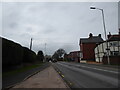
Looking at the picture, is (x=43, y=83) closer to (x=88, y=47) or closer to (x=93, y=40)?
(x=88, y=47)

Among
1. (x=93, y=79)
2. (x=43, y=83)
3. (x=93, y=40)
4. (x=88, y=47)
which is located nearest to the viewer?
(x=43, y=83)

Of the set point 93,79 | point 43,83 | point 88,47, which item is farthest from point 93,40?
point 43,83

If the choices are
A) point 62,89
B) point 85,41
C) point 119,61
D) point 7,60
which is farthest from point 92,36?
point 62,89

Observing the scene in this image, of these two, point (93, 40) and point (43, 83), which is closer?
point (43, 83)

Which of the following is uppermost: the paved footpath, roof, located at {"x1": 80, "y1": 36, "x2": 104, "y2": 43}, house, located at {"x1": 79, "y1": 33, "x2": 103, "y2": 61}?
roof, located at {"x1": 80, "y1": 36, "x2": 104, "y2": 43}

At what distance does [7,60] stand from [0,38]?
11.4ft

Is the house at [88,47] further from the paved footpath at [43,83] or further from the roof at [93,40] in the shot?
the paved footpath at [43,83]

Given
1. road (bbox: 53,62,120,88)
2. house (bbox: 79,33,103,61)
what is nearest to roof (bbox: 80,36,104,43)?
house (bbox: 79,33,103,61)

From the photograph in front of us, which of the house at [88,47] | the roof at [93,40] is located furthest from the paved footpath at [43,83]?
the roof at [93,40]

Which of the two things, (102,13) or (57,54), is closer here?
(102,13)

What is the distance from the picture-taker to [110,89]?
24.2 ft

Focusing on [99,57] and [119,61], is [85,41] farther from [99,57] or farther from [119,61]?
[119,61]

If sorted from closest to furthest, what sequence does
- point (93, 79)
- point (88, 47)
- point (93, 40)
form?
point (93, 79) → point (88, 47) → point (93, 40)

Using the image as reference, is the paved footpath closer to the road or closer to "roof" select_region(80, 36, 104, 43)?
the road
